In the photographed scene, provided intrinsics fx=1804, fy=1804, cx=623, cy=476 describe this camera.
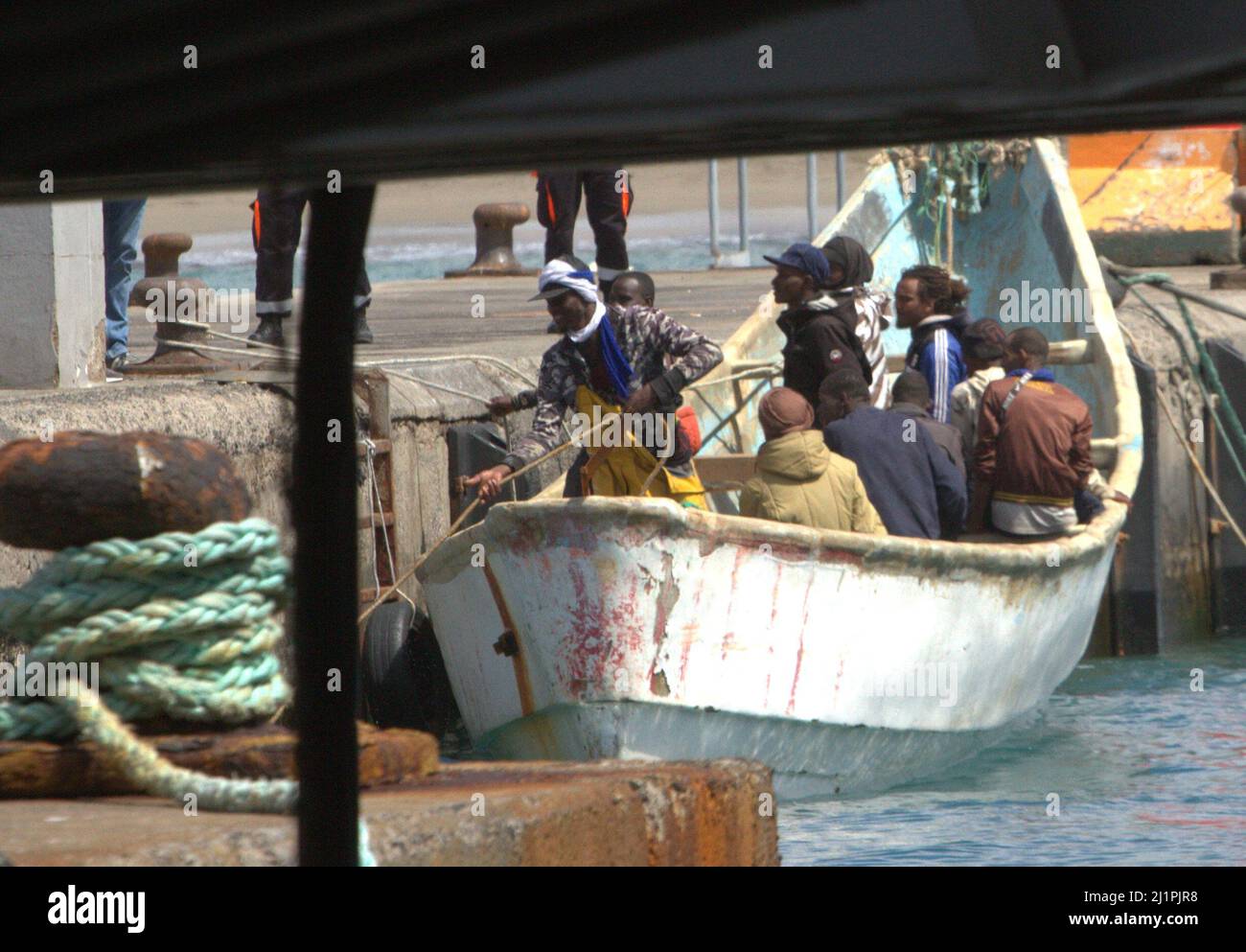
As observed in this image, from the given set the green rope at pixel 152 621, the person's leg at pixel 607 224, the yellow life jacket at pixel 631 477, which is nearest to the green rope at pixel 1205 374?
the person's leg at pixel 607 224

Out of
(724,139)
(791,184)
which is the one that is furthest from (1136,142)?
(791,184)

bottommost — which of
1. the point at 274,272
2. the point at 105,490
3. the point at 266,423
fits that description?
the point at 105,490

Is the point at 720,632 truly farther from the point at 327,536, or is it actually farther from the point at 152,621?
the point at 327,536

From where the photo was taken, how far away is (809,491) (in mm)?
8273

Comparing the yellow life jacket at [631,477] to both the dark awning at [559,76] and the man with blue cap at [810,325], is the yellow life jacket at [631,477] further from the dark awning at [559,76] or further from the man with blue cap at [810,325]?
the dark awning at [559,76]

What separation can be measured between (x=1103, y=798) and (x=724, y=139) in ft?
30.0

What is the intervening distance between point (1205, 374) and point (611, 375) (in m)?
7.61

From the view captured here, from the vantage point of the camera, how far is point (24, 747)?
3.41 m

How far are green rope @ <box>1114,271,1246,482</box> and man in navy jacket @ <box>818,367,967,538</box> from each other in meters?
5.42

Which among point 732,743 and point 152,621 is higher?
point 152,621

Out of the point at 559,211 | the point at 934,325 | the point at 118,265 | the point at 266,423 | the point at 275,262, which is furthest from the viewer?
the point at 559,211

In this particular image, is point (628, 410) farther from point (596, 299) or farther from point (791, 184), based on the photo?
point (791, 184)

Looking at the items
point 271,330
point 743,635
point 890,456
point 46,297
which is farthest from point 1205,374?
point 46,297

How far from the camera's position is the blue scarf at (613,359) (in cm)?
773
